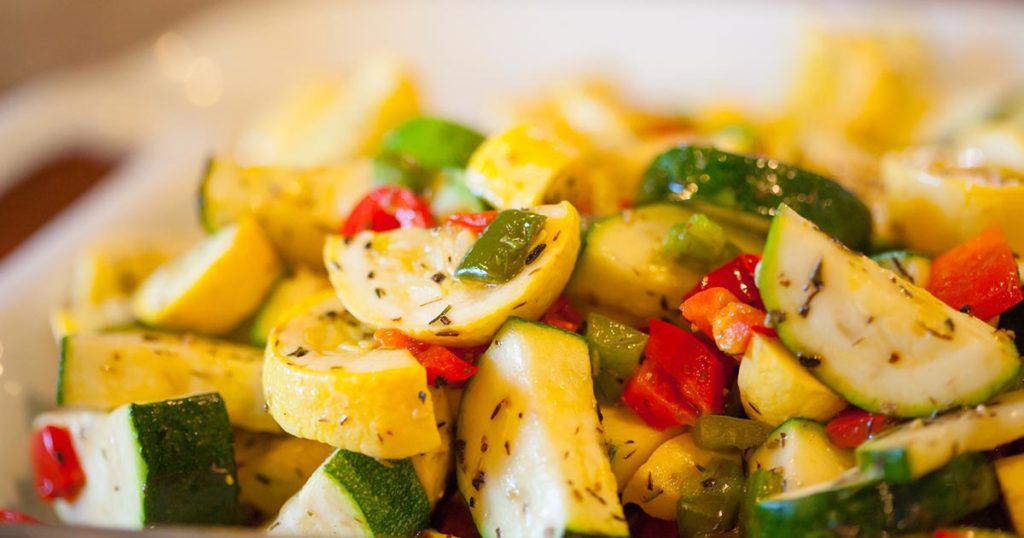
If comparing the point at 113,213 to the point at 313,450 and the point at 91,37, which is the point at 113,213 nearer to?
the point at 313,450

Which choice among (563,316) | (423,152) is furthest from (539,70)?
(563,316)

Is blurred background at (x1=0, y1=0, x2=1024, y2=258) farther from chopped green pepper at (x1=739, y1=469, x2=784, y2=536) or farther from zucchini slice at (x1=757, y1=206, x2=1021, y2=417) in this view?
chopped green pepper at (x1=739, y1=469, x2=784, y2=536)

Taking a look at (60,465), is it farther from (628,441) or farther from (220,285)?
(628,441)

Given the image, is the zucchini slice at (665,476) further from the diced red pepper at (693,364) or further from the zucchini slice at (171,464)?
the zucchini slice at (171,464)


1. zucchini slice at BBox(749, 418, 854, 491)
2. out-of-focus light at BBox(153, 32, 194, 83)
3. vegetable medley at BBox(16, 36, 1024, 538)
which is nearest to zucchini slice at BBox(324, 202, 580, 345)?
vegetable medley at BBox(16, 36, 1024, 538)

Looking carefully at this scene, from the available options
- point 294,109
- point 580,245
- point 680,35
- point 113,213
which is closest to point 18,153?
point 113,213

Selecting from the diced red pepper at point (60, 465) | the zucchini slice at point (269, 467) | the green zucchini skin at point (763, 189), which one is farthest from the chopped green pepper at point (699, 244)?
the diced red pepper at point (60, 465)
